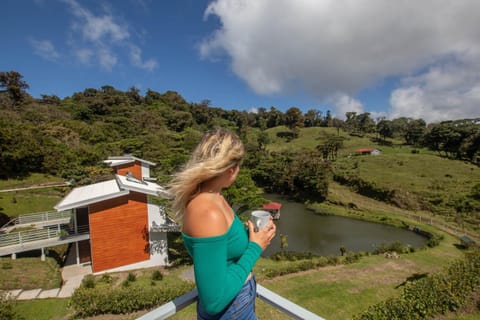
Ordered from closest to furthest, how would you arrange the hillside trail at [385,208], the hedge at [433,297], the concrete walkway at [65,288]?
the hedge at [433,297], the concrete walkway at [65,288], the hillside trail at [385,208]

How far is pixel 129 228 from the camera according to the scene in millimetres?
9109

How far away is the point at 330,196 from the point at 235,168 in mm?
23408

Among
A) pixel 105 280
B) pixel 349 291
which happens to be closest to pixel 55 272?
pixel 105 280

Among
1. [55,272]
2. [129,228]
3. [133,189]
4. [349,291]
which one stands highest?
[133,189]

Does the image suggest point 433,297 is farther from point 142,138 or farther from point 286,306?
point 142,138

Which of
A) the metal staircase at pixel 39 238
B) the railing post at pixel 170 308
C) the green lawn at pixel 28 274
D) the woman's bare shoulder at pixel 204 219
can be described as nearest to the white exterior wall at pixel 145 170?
the metal staircase at pixel 39 238

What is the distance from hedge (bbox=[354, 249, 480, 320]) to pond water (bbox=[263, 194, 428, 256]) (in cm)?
806

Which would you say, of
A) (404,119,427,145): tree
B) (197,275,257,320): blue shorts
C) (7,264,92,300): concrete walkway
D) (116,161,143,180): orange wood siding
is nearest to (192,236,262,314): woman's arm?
(197,275,257,320): blue shorts

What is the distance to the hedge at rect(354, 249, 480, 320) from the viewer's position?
4195 mm

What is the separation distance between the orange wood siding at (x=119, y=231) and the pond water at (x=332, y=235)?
20.7 ft

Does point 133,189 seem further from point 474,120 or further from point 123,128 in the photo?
point 474,120

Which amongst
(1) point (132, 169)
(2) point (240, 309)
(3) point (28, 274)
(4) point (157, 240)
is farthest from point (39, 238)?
(2) point (240, 309)

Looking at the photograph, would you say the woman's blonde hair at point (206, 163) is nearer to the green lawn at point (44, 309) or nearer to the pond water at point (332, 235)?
the green lawn at point (44, 309)

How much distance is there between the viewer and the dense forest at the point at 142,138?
17956 millimetres
